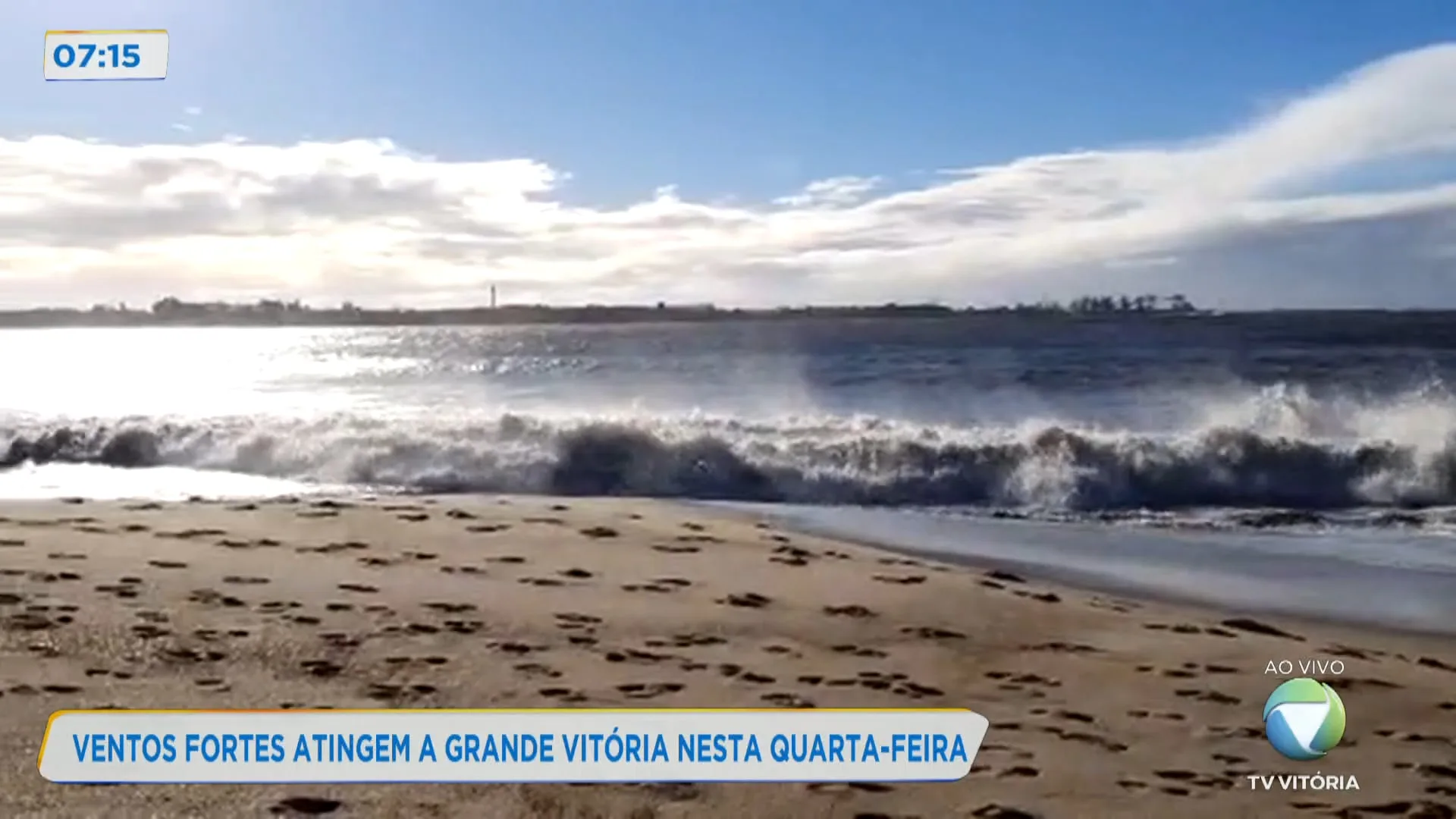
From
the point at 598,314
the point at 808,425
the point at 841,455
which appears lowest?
the point at 841,455

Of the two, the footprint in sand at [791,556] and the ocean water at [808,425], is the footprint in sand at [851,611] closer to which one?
the footprint in sand at [791,556]

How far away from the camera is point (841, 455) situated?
18.9 ft

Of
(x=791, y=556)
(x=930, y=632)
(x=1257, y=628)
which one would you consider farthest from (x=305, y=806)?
(x=1257, y=628)

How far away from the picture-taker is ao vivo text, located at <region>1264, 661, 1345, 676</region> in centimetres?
200

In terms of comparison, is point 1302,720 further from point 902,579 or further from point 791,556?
point 791,556

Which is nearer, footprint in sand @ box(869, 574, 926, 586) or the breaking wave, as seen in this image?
footprint in sand @ box(869, 574, 926, 586)

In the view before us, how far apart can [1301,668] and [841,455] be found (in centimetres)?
378

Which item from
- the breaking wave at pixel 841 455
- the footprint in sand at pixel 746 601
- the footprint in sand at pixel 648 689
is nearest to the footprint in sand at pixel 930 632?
the footprint in sand at pixel 746 601

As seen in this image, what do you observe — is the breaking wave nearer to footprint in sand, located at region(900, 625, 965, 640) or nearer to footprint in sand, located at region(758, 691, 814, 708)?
footprint in sand, located at region(900, 625, 965, 640)

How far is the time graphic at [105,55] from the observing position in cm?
219

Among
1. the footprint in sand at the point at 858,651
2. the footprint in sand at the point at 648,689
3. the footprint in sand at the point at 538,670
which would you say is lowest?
the footprint in sand at the point at 648,689

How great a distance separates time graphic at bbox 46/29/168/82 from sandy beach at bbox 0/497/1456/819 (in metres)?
1.12

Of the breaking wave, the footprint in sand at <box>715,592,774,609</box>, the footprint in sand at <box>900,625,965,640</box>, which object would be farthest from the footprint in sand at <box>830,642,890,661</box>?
the breaking wave

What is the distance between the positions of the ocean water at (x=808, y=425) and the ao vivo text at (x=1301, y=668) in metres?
0.97
